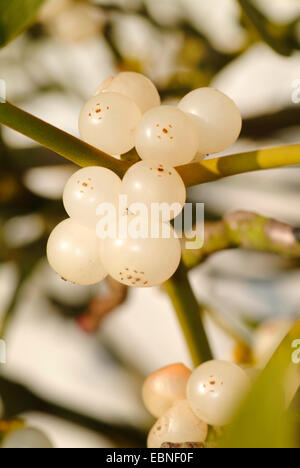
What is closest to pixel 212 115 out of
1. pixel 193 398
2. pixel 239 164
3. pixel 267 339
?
pixel 239 164

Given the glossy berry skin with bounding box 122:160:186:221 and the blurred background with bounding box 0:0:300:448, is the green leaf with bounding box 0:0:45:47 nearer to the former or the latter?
the glossy berry skin with bounding box 122:160:186:221

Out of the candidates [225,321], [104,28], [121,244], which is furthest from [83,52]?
[121,244]

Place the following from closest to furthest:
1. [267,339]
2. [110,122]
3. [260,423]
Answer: [260,423] < [110,122] < [267,339]

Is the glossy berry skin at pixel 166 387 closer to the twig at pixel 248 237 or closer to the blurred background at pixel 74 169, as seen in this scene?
the twig at pixel 248 237

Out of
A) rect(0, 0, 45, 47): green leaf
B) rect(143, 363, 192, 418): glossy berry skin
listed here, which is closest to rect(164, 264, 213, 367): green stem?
rect(143, 363, 192, 418): glossy berry skin

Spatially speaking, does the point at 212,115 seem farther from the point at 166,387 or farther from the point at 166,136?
the point at 166,387

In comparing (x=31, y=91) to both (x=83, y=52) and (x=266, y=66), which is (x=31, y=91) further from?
(x=266, y=66)
